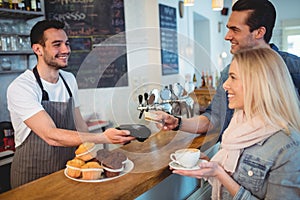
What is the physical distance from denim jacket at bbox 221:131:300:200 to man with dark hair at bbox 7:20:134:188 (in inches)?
25.0

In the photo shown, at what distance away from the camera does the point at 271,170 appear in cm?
97

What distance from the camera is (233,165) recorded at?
1.06 m

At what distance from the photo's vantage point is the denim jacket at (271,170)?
0.94 metres

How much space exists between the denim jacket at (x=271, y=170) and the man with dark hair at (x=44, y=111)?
635 mm

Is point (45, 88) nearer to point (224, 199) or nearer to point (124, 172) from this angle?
point (124, 172)

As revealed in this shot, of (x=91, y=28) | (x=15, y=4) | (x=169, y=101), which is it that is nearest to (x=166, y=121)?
(x=169, y=101)

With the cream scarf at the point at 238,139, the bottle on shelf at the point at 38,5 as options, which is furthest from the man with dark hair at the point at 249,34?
the bottle on shelf at the point at 38,5

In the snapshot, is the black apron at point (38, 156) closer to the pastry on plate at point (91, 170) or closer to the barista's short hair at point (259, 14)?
the pastry on plate at point (91, 170)

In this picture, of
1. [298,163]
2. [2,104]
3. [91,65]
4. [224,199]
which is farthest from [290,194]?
[2,104]

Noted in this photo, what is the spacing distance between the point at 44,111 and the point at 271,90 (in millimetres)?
936

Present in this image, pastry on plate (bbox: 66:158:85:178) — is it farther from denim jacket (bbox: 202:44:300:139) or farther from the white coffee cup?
denim jacket (bbox: 202:44:300:139)

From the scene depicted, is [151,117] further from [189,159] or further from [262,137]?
[262,137]

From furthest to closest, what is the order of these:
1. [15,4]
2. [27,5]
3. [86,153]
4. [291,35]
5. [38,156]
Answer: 1. [291,35]
2. [27,5]
3. [15,4]
4. [38,156]
5. [86,153]

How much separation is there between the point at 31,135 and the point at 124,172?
0.63 metres
